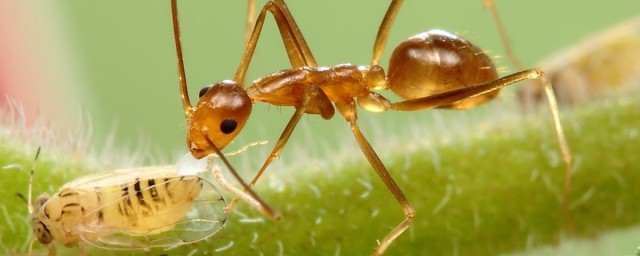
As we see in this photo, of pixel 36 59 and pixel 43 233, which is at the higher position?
pixel 36 59

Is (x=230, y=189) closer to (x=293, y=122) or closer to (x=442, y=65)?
(x=293, y=122)

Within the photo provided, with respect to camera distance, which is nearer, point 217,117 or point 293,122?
point 293,122

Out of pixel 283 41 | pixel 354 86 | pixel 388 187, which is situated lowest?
pixel 388 187

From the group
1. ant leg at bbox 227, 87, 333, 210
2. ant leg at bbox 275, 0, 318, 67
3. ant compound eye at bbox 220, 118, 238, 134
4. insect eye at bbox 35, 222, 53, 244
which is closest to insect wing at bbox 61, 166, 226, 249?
insect eye at bbox 35, 222, 53, 244

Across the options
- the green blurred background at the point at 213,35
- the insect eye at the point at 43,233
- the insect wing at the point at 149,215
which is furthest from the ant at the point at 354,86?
the green blurred background at the point at 213,35

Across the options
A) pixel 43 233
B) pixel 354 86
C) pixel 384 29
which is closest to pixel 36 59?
pixel 354 86
